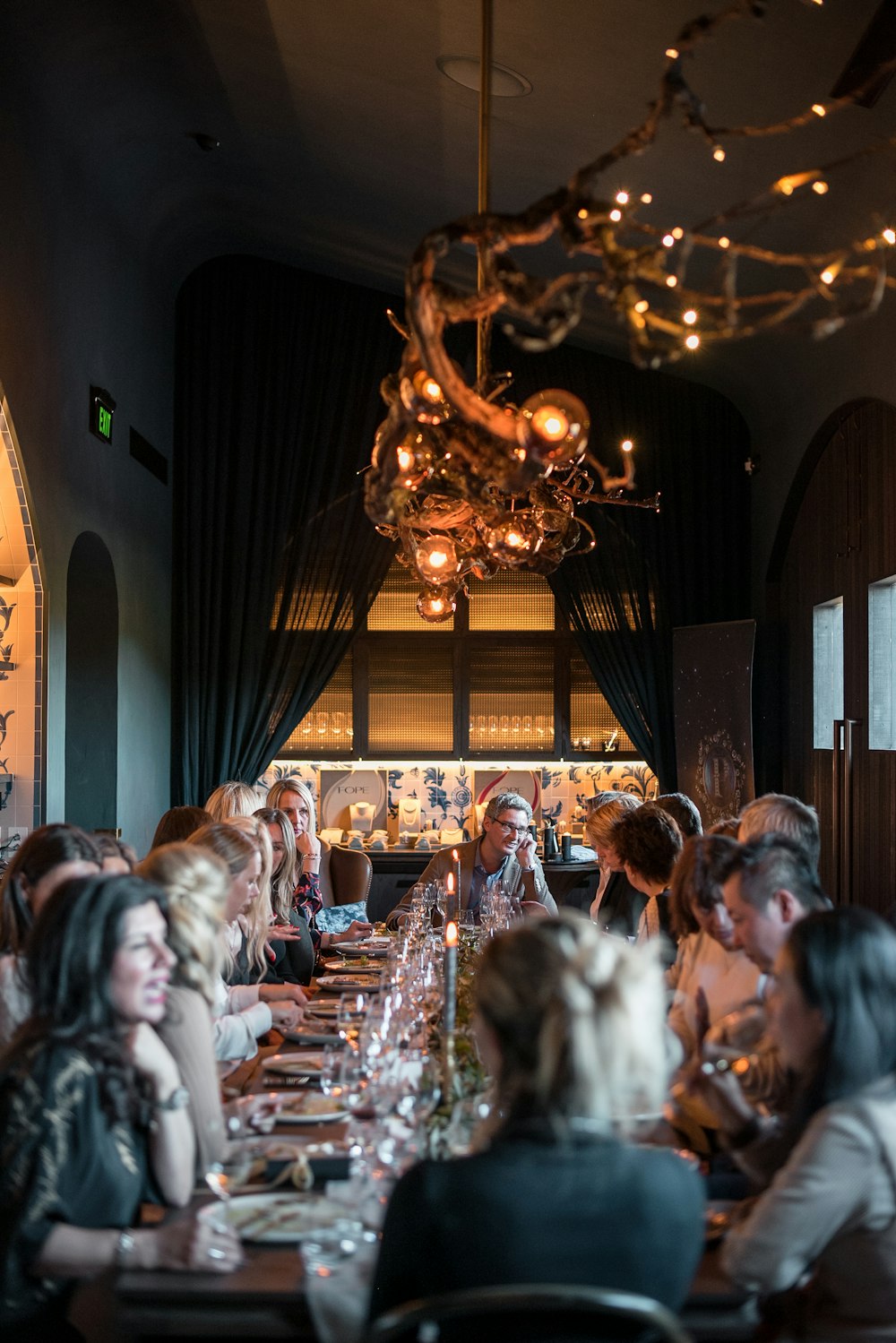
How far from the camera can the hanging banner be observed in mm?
7730

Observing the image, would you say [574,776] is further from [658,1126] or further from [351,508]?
[658,1126]

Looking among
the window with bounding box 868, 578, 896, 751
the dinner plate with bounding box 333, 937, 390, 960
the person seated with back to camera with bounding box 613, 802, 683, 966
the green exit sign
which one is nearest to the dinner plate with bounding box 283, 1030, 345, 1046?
the person seated with back to camera with bounding box 613, 802, 683, 966

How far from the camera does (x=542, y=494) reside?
14.8 feet

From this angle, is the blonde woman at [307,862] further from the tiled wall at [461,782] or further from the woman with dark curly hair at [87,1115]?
the woman with dark curly hair at [87,1115]

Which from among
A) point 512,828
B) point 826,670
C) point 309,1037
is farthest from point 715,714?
point 309,1037

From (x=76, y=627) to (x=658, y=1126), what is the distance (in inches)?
210

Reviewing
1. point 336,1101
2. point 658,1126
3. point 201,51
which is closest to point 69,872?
point 336,1101

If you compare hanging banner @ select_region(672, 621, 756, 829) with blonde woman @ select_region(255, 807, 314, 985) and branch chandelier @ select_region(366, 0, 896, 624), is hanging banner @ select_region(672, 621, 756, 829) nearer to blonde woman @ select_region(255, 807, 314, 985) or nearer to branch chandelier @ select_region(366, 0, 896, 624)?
branch chandelier @ select_region(366, 0, 896, 624)

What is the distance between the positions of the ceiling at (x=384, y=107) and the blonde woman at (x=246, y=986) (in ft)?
10.3

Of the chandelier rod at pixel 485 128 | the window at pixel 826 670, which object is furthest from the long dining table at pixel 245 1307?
the window at pixel 826 670

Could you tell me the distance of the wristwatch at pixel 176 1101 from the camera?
2221mm

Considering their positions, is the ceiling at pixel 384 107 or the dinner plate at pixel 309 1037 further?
the ceiling at pixel 384 107

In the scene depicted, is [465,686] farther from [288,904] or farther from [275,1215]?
[275,1215]

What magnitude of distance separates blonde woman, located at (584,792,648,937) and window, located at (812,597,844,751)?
2450 millimetres
